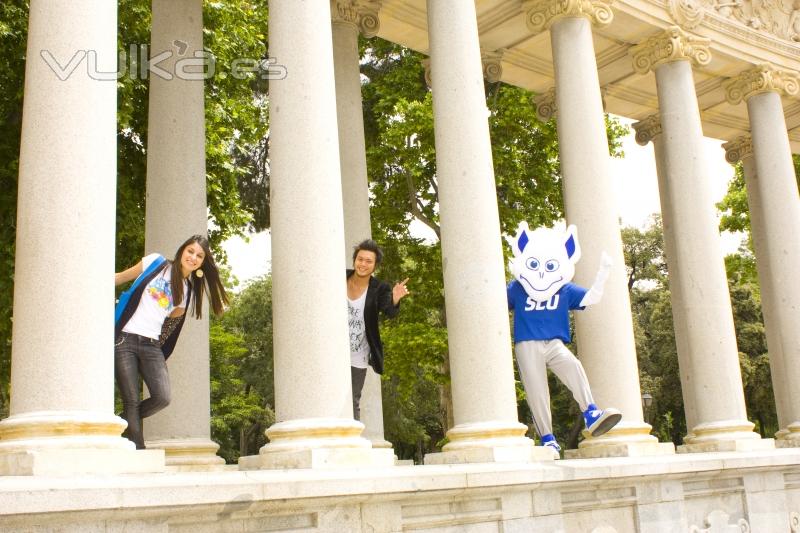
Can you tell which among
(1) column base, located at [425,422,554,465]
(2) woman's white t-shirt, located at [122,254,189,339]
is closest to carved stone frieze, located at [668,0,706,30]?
(1) column base, located at [425,422,554,465]

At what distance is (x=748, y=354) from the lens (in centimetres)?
15550

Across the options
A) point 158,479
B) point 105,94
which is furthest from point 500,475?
point 105,94

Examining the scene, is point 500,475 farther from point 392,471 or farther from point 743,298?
point 743,298

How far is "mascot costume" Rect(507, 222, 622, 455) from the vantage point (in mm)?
40281

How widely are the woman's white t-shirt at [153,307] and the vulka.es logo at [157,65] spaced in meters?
7.87

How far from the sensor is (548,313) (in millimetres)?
41000

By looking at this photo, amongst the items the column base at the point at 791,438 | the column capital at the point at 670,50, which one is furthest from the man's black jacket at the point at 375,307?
the column base at the point at 791,438

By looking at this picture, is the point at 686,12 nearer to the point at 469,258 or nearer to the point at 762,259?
A: the point at 762,259

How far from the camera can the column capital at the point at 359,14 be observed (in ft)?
172

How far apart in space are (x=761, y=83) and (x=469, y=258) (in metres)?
34.0

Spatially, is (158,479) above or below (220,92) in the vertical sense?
below

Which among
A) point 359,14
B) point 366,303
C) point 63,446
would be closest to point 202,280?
point 366,303

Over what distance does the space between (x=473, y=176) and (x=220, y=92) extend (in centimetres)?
3653

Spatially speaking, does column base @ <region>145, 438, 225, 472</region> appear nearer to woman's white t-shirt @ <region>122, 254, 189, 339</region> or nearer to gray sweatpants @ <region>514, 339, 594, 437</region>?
woman's white t-shirt @ <region>122, 254, 189, 339</region>
